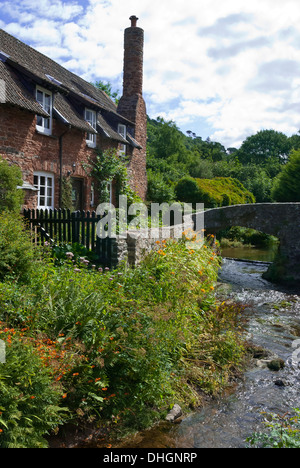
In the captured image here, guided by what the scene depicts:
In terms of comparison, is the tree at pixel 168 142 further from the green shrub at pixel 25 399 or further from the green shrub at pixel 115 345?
the green shrub at pixel 25 399

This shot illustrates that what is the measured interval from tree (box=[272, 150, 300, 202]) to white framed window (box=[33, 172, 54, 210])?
20586mm

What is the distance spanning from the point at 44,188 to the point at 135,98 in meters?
9.98

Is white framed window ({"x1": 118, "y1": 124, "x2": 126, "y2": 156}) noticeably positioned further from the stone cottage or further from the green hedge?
the green hedge

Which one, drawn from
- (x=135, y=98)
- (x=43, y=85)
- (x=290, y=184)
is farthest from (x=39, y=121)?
(x=290, y=184)

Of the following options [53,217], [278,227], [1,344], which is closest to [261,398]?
[1,344]

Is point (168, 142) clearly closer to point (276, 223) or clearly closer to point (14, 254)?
point (276, 223)

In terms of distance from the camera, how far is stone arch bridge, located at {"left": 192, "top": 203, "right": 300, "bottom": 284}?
54.3ft

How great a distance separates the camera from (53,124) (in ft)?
44.5

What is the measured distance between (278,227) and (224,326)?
10569 millimetres

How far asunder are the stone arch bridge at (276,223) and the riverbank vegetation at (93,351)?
10.2 metres

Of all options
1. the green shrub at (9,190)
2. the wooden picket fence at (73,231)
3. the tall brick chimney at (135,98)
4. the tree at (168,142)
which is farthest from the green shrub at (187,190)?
the tree at (168,142)

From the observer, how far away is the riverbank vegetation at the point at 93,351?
12.5 feet

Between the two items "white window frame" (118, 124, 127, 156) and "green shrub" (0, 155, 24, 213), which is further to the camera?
"white window frame" (118, 124, 127, 156)

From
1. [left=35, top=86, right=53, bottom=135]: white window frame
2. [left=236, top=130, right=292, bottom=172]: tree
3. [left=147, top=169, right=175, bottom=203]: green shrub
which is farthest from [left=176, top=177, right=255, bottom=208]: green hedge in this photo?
→ [left=236, top=130, right=292, bottom=172]: tree
